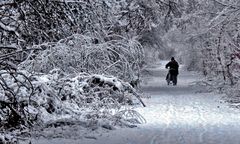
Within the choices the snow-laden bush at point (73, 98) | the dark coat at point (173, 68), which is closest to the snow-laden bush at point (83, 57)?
the snow-laden bush at point (73, 98)

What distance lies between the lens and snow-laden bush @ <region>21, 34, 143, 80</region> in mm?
12953

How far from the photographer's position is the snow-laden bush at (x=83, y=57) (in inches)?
510

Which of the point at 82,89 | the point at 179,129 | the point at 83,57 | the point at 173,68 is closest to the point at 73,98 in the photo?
the point at 82,89

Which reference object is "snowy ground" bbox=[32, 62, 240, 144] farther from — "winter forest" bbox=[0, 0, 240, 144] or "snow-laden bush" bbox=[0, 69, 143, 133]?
"snow-laden bush" bbox=[0, 69, 143, 133]

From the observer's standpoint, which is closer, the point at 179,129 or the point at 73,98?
the point at 179,129

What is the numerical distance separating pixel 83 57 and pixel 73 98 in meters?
1.63

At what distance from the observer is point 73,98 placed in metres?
13.0

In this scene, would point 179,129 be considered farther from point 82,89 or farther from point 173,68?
point 173,68

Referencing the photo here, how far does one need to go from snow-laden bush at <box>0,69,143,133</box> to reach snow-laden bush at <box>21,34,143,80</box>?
14.7 inches

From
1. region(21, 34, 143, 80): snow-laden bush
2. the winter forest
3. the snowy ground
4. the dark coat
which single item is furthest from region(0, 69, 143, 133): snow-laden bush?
the dark coat

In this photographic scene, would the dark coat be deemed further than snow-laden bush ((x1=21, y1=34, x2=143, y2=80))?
Yes

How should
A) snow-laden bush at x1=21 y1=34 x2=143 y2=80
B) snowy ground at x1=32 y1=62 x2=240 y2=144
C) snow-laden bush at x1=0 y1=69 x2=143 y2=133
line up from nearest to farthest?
snowy ground at x1=32 y1=62 x2=240 y2=144
snow-laden bush at x1=0 y1=69 x2=143 y2=133
snow-laden bush at x1=21 y1=34 x2=143 y2=80

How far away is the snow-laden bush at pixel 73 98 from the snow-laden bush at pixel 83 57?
0.37 m

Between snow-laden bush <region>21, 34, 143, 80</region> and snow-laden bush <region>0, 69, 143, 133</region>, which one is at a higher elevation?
snow-laden bush <region>21, 34, 143, 80</region>
